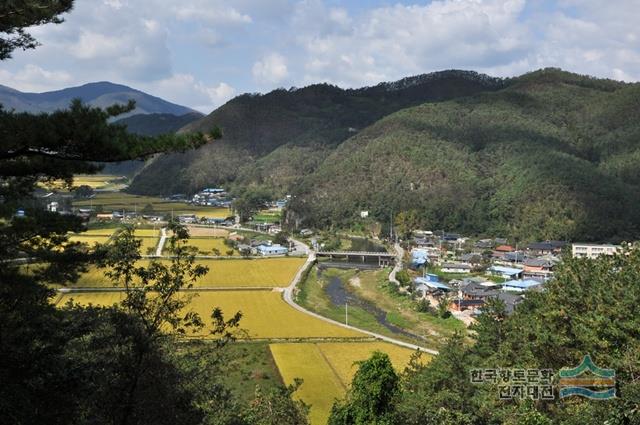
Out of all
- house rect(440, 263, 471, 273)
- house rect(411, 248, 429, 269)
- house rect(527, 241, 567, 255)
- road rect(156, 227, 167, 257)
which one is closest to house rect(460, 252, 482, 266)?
house rect(440, 263, 471, 273)

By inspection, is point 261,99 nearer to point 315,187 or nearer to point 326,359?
point 315,187

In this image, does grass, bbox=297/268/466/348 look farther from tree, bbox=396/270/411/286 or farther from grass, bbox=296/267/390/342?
tree, bbox=396/270/411/286

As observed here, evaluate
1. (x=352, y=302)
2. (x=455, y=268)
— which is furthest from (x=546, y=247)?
(x=352, y=302)

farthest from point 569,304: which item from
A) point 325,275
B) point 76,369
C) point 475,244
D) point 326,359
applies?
point 475,244

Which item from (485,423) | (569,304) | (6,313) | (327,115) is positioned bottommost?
(485,423)

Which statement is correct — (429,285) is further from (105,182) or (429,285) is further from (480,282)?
(105,182)

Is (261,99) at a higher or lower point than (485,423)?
higher

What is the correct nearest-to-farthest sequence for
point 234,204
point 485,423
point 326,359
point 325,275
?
point 485,423 → point 326,359 → point 325,275 → point 234,204
